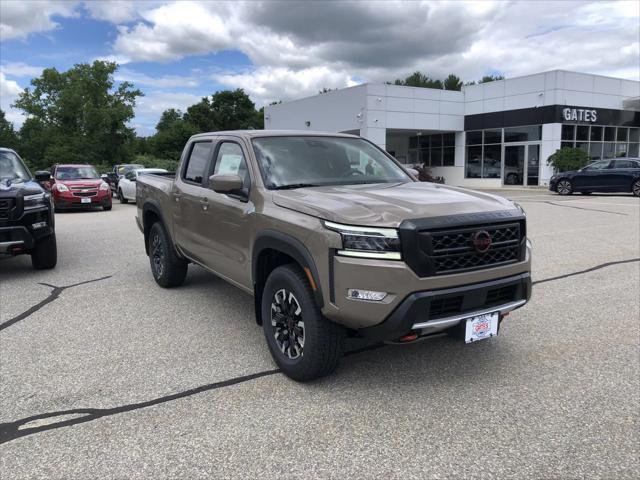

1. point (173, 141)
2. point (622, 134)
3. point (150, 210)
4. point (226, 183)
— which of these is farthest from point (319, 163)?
point (173, 141)

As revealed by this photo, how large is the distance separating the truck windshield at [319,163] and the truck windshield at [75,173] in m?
15.4

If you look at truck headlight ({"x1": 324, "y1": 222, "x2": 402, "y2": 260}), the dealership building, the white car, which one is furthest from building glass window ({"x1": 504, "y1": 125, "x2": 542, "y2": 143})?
truck headlight ({"x1": 324, "y1": 222, "x2": 402, "y2": 260})

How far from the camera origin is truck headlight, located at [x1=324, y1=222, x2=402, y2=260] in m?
3.25

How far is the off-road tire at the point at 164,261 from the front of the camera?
625cm

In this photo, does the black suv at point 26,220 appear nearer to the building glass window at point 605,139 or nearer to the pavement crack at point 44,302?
the pavement crack at point 44,302

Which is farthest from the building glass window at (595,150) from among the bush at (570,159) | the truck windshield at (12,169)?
the truck windshield at (12,169)

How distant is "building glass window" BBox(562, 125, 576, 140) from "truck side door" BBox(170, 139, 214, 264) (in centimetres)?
2816

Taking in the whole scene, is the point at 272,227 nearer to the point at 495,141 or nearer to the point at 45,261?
the point at 45,261

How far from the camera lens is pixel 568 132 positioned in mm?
29469

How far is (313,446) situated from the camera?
2.98 metres

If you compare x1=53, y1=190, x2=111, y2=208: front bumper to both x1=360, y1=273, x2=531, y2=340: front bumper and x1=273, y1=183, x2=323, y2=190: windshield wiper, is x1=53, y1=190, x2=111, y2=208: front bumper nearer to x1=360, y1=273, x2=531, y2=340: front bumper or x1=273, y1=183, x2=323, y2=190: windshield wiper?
x1=273, y1=183, x2=323, y2=190: windshield wiper

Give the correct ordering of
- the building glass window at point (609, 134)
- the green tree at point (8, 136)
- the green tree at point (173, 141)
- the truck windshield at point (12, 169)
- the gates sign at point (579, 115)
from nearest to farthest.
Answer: the truck windshield at point (12, 169) < the gates sign at point (579, 115) < the building glass window at point (609, 134) < the green tree at point (8, 136) < the green tree at point (173, 141)

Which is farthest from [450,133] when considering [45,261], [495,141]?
[45,261]

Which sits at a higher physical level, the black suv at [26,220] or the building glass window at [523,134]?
the building glass window at [523,134]
